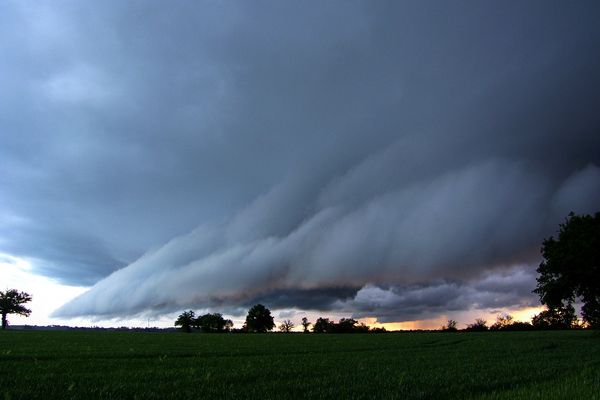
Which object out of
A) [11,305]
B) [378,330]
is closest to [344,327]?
[378,330]

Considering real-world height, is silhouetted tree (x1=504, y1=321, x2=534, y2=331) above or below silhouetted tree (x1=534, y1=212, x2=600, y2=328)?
below

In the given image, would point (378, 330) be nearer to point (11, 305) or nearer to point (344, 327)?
point (344, 327)

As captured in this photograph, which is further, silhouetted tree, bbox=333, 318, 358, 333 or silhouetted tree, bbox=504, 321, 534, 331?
silhouetted tree, bbox=333, 318, 358, 333

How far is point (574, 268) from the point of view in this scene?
61.4m

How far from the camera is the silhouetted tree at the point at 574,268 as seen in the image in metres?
60.3

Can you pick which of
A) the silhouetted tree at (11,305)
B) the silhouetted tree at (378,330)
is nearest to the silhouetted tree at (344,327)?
the silhouetted tree at (378,330)

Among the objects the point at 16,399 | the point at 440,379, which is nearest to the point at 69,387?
the point at 16,399

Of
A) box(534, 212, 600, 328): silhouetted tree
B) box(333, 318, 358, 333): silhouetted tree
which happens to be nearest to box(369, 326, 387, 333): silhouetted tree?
box(333, 318, 358, 333): silhouetted tree

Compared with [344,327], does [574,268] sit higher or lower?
higher

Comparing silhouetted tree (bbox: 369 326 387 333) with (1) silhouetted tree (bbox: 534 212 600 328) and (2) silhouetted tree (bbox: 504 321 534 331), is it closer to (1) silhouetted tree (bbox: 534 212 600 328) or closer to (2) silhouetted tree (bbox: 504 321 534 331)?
(2) silhouetted tree (bbox: 504 321 534 331)

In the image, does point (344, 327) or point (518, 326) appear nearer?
point (518, 326)

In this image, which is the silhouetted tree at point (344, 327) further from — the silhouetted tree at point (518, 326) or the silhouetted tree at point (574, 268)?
the silhouetted tree at point (574, 268)

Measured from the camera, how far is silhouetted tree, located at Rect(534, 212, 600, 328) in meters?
60.3

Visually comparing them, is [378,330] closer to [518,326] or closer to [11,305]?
[518,326]
